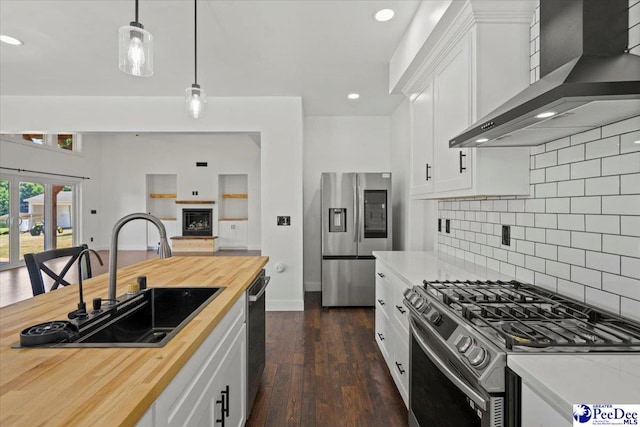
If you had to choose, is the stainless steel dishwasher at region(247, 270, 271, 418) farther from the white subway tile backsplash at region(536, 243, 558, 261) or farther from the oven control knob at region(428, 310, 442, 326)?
the white subway tile backsplash at region(536, 243, 558, 261)

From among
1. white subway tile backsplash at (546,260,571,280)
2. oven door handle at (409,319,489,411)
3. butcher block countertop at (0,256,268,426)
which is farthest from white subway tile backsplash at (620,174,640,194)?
butcher block countertop at (0,256,268,426)

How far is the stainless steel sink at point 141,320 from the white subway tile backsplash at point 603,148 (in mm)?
1740

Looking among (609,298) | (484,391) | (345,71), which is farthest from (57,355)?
(345,71)

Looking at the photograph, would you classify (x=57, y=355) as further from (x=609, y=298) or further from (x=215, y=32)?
(x=215, y=32)

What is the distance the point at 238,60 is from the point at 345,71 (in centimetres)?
108

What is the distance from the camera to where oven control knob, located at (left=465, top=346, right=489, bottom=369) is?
999mm

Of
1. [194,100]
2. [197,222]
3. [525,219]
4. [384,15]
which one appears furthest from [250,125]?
[197,222]

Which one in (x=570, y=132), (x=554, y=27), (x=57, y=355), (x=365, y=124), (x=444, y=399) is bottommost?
(x=444, y=399)

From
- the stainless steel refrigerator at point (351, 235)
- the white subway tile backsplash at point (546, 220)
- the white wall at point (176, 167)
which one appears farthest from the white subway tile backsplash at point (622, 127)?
the white wall at point (176, 167)

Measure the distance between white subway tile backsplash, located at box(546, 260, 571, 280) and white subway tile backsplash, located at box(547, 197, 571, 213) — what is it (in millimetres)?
253

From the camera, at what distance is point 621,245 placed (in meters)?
1.30

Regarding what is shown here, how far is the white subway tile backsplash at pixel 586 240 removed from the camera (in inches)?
55.4

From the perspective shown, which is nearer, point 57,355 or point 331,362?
point 57,355

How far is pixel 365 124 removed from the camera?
17.0ft
